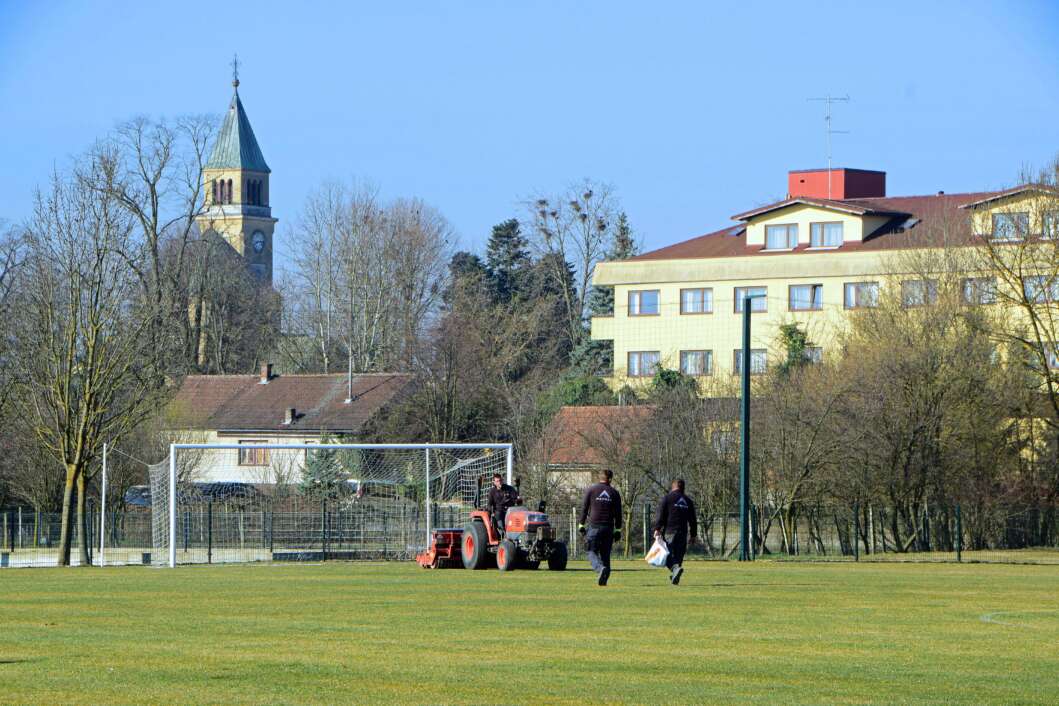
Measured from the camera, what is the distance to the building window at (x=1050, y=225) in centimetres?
4812

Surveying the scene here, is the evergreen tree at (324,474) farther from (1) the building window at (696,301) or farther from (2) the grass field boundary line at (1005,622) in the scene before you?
(1) the building window at (696,301)

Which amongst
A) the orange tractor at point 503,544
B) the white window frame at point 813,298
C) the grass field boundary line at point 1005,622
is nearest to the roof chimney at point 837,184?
the white window frame at point 813,298

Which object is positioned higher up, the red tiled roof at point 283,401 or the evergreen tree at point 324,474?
the red tiled roof at point 283,401

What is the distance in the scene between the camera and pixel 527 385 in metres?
73.6

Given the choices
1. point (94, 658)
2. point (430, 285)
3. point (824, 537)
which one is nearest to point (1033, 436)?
point (824, 537)

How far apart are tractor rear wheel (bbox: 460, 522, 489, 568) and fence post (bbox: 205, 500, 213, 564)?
37.7 ft

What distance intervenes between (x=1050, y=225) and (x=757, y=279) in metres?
27.1

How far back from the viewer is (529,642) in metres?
15.5

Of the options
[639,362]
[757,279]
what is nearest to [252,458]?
[639,362]

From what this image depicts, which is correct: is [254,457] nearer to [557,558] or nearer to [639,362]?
[639,362]

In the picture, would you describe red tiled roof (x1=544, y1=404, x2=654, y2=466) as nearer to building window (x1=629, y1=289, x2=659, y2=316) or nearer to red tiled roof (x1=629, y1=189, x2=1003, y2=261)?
red tiled roof (x1=629, y1=189, x2=1003, y2=261)

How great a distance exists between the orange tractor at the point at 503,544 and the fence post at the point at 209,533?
10252mm

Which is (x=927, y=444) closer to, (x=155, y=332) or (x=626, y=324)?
(x=155, y=332)

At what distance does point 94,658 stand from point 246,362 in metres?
89.2
